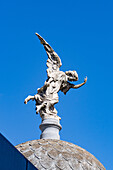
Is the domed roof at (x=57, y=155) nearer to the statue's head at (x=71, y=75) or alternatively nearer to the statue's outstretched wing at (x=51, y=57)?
the statue's head at (x=71, y=75)

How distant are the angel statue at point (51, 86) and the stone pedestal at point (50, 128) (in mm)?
323

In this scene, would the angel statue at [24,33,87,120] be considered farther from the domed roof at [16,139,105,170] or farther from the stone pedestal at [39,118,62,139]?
the domed roof at [16,139,105,170]

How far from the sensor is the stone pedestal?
1822cm

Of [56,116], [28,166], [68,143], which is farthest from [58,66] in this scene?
[28,166]

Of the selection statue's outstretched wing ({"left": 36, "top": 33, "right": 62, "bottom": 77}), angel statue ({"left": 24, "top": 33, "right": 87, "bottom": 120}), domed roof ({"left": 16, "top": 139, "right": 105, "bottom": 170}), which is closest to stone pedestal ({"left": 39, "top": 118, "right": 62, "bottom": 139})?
angel statue ({"left": 24, "top": 33, "right": 87, "bottom": 120})

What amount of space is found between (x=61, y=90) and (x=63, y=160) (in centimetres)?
558

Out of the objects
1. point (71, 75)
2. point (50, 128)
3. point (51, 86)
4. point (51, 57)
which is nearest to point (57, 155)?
point (50, 128)

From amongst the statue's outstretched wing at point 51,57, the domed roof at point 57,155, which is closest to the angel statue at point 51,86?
the statue's outstretched wing at point 51,57

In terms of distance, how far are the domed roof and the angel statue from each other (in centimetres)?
208

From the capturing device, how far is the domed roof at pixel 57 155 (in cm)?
1514

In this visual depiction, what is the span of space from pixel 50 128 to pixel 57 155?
2920 millimetres

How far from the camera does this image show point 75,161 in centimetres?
1577

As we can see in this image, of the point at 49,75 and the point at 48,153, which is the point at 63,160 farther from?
the point at 49,75

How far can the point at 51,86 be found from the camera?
64.8ft
